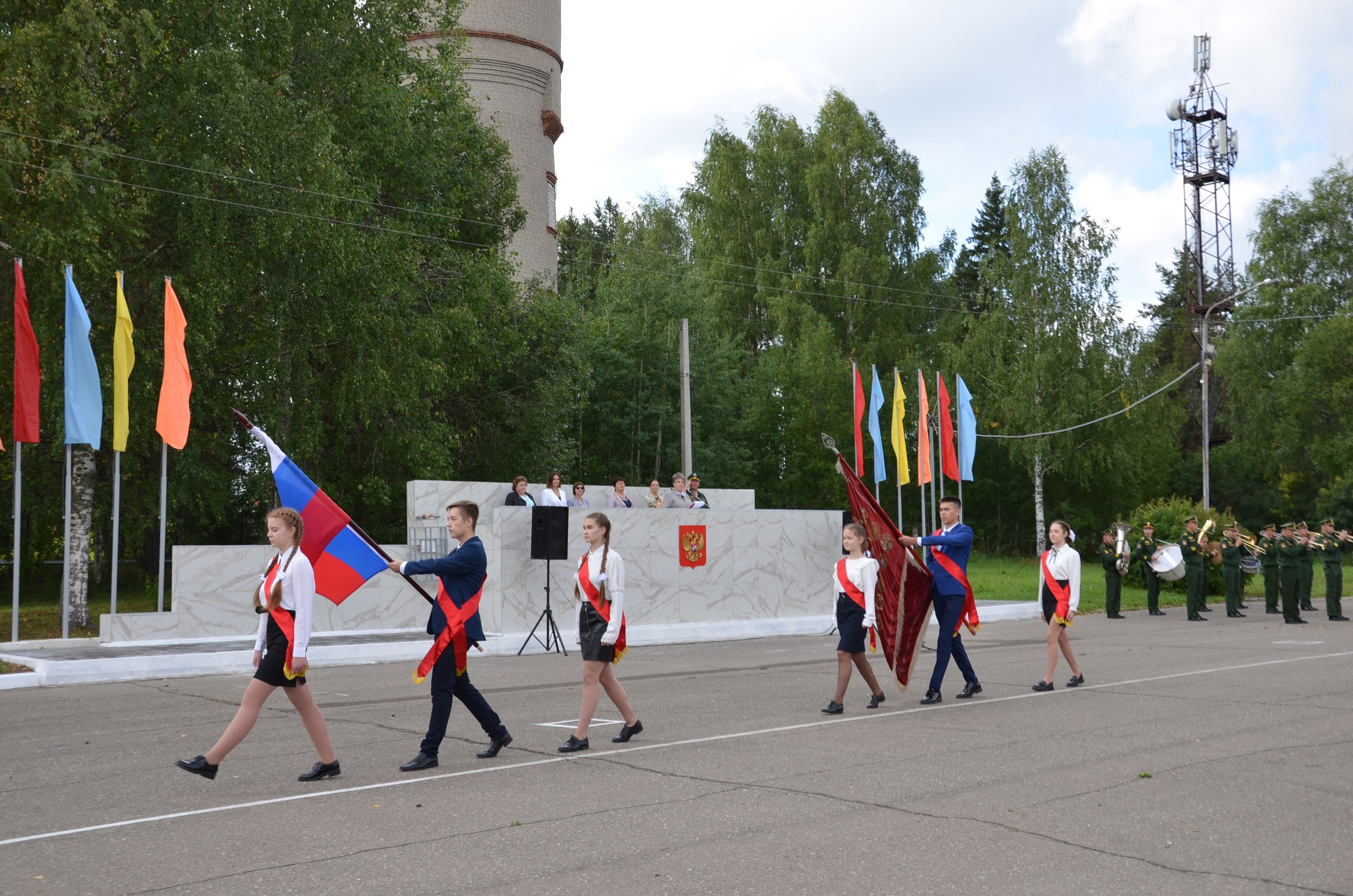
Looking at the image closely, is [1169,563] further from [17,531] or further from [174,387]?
[17,531]

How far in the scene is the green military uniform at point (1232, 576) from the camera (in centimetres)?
2527

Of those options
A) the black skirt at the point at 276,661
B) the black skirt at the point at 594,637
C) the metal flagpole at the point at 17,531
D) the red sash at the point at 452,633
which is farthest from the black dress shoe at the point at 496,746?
the metal flagpole at the point at 17,531

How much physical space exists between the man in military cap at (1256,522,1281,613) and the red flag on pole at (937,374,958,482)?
7113mm

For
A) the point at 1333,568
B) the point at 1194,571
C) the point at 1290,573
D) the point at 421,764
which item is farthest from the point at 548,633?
the point at 1333,568

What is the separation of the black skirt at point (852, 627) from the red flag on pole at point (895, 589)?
1.29 m

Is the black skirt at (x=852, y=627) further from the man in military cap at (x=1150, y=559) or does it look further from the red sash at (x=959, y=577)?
the man in military cap at (x=1150, y=559)

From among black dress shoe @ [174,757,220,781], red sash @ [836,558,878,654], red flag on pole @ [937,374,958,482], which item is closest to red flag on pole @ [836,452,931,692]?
red sash @ [836,558,878,654]

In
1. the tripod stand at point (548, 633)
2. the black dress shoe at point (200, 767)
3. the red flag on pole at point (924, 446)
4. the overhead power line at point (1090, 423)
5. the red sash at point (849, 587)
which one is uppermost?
the overhead power line at point (1090, 423)

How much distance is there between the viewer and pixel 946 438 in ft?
97.0

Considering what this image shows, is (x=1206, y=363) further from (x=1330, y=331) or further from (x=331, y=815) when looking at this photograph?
(x=331, y=815)

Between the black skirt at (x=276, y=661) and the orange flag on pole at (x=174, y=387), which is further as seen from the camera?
the orange flag on pole at (x=174, y=387)

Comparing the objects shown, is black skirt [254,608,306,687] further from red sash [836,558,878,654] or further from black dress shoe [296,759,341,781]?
red sash [836,558,878,654]

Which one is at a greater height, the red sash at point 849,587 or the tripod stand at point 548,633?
the red sash at point 849,587

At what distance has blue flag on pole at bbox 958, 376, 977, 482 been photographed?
28.2m
